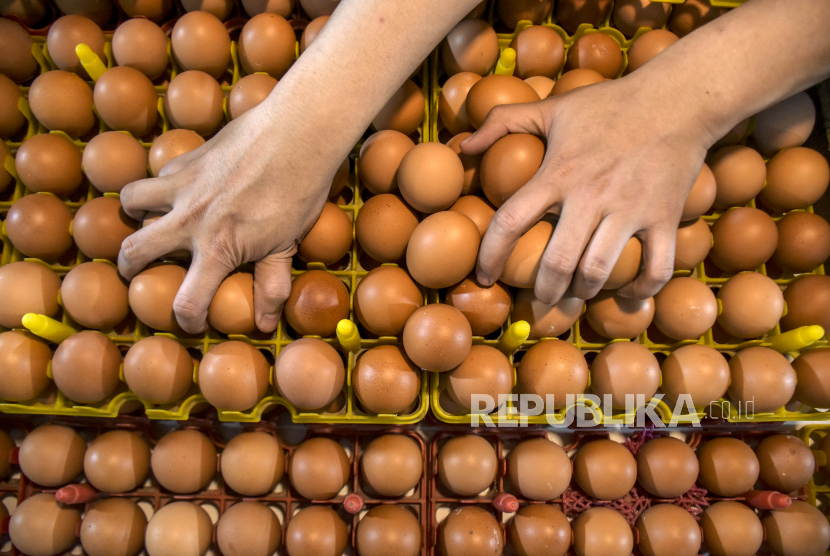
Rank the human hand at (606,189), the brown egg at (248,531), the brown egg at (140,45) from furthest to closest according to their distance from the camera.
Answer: the brown egg at (140,45), the brown egg at (248,531), the human hand at (606,189)

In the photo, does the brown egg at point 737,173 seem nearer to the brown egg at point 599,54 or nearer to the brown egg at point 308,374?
the brown egg at point 599,54

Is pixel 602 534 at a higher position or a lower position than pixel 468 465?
lower

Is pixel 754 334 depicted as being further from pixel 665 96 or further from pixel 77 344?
pixel 77 344

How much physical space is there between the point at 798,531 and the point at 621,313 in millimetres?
574

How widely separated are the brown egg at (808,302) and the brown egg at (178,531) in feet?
4.09

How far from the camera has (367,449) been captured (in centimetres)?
100

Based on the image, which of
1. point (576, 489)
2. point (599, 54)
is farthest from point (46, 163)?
point (576, 489)

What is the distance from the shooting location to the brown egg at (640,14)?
43.8 inches

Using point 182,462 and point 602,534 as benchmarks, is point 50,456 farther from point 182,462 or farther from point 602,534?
point 602,534

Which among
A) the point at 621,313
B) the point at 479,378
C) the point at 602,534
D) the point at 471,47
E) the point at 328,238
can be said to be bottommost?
the point at 602,534

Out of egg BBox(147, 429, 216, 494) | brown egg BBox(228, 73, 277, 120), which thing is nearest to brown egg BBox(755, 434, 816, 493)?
egg BBox(147, 429, 216, 494)

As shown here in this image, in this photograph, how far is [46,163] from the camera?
1007 mm

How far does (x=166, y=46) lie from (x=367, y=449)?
0.94m

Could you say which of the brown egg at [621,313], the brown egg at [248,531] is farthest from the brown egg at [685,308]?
the brown egg at [248,531]
